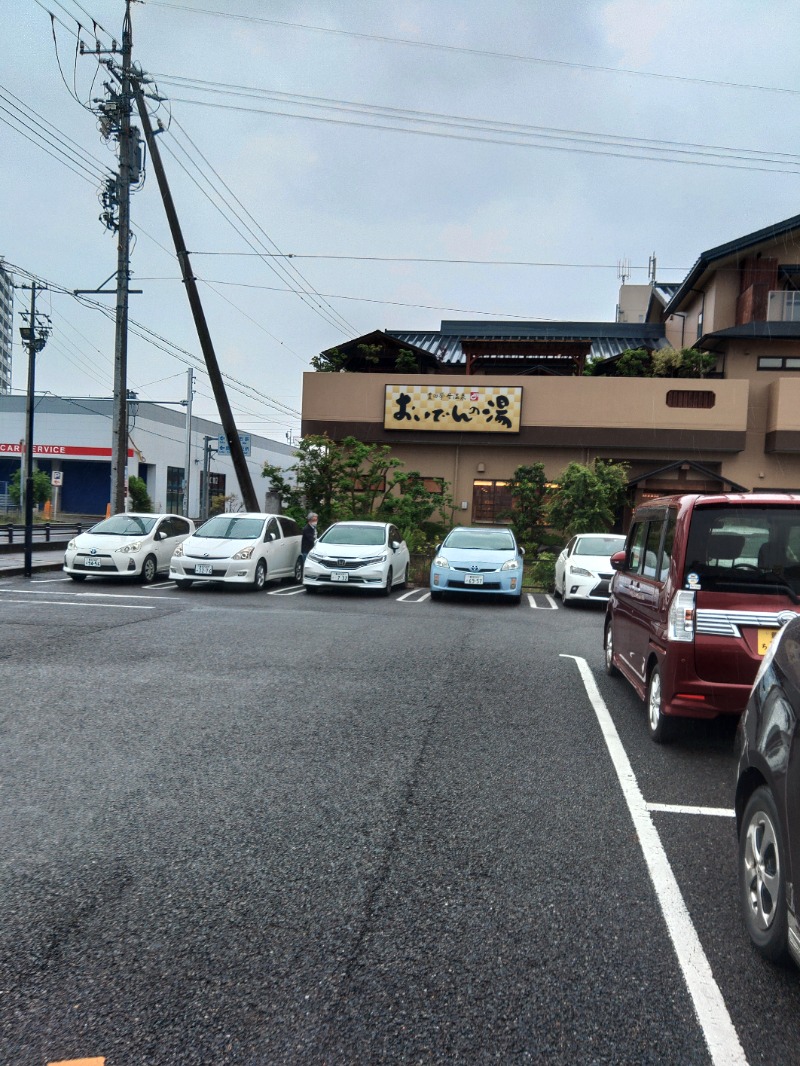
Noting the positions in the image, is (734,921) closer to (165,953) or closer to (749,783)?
(749,783)

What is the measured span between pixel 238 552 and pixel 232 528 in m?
1.17

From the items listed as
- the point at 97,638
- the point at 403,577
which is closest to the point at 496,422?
the point at 403,577

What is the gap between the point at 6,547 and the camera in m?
25.2

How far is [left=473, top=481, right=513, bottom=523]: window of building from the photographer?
88.8ft

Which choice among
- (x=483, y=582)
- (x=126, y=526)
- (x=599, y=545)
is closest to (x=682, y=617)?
(x=483, y=582)

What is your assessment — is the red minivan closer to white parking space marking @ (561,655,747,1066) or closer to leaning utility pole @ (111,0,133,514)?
white parking space marking @ (561,655,747,1066)

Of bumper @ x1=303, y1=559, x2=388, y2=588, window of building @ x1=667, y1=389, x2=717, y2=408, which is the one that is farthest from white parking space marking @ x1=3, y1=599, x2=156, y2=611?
window of building @ x1=667, y1=389, x2=717, y2=408

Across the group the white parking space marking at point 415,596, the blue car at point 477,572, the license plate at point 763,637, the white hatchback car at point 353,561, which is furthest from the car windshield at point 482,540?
the license plate at point 763,637

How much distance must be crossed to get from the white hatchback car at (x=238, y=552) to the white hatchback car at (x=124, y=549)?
78cm

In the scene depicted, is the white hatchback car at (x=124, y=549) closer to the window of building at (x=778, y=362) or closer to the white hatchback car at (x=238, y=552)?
the white hatchback car at (x=238, y=552)

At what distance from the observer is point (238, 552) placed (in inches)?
649

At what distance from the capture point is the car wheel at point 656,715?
19.1 ft

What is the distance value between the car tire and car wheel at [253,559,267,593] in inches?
452

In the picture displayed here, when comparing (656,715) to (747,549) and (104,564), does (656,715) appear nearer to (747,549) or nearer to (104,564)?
(747,549)
